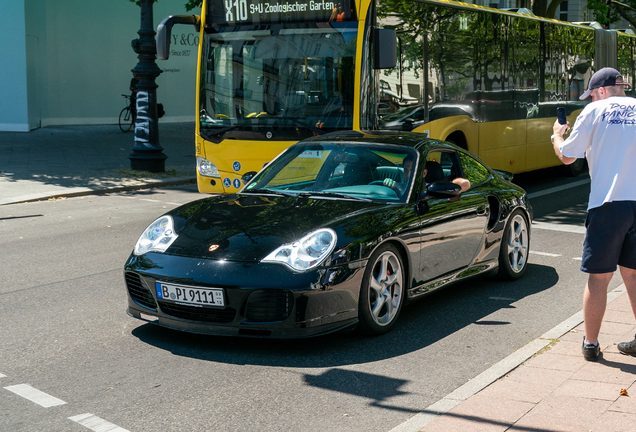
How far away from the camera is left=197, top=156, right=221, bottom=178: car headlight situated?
11005mm

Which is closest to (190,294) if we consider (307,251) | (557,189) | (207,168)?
(307,251)

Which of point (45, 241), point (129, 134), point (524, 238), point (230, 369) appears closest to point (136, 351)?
point (230, 369)

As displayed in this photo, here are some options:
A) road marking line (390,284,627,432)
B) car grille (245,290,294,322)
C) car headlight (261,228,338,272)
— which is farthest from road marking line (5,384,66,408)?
road marking line (390,284,627,432)

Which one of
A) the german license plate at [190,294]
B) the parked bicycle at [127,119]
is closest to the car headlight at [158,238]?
the german license plate at [190,294]

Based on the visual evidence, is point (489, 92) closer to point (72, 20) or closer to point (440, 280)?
point (440, 280)

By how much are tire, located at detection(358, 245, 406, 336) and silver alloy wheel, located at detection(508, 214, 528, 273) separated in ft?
6.08

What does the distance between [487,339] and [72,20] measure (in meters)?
23.1

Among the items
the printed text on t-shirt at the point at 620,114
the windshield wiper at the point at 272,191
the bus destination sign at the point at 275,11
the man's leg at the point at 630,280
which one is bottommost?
the man's leg at the point at 630,280

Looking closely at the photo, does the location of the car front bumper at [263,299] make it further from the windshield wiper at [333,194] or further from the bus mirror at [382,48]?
the bus mirror at [382,48]

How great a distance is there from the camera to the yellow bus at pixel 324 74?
10055 mm

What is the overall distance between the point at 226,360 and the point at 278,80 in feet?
19.8

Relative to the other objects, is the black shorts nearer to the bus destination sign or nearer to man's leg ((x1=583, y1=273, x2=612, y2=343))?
man's leg ((x1=583, y1=273, x2=612, y2=343))

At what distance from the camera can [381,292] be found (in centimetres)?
541

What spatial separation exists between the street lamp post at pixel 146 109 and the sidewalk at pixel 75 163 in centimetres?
34
